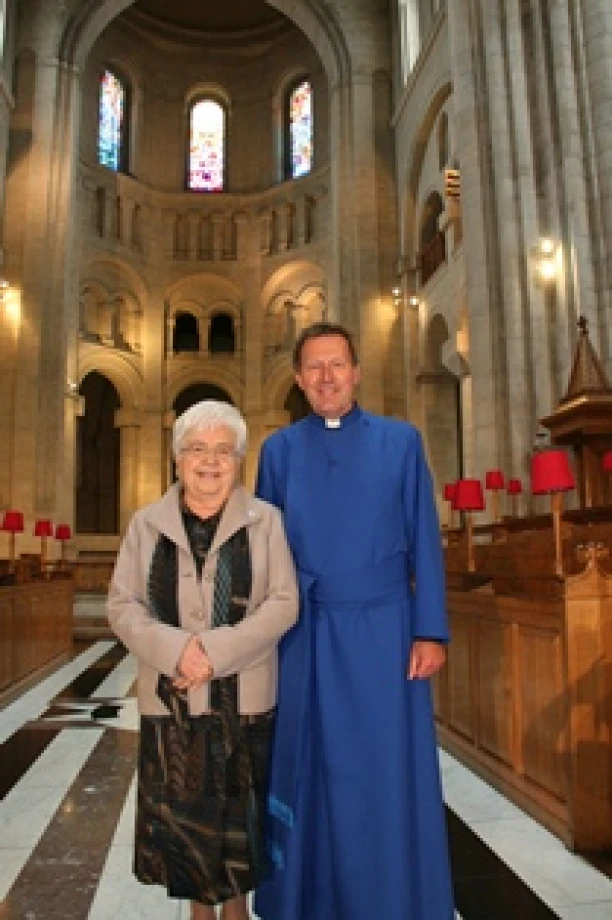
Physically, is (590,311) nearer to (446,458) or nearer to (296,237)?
(446,458)

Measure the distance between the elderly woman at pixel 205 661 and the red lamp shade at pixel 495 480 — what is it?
772cm

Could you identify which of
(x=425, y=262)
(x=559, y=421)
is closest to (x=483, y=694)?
(x=559, y=421)

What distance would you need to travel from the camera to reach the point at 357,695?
2.04 metres

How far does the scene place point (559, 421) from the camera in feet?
27.6

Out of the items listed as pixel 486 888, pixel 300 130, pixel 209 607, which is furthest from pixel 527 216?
pixel 300 130

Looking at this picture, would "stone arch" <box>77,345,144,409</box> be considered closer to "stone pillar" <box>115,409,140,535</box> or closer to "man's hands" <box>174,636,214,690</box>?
"stone pillar" <box>115,409,140,535</box>

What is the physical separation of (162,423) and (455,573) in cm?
1641

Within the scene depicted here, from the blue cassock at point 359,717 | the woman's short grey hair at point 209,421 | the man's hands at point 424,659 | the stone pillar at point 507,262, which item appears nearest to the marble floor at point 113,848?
the blue cassock at point 359,717

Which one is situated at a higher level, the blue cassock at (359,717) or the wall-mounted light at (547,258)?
the wall-mounted light at (547,258)

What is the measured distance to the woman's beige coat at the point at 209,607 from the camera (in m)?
Result: 1.85

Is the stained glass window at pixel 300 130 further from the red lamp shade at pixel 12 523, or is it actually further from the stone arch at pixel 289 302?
the red lamp shade at pixel 12 523

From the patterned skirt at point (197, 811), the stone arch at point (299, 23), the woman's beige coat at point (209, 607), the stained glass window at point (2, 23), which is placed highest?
the stone arch at point (299, 23)

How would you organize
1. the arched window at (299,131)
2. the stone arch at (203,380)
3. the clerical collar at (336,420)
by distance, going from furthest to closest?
1. the arched window at (299,131)
2. the stone arch at (203,380)
3. the clerical collar at (336,420)

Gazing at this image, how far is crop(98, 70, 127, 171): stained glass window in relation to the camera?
20.8 metres
